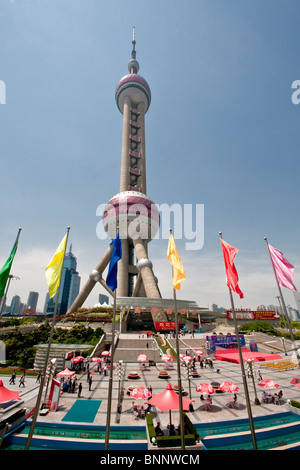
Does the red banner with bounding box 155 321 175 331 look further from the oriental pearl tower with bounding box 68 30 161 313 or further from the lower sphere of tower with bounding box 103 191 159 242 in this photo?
the lower sphere of tower with bounding box 103 191 159 242

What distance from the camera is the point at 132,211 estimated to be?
5178cm

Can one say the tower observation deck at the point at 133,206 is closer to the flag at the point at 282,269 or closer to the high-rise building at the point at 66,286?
the flag at the point at 282,269

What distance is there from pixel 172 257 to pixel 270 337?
138ft

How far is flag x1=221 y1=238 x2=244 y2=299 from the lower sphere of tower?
40960mm

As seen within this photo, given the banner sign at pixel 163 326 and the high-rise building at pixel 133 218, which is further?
the high-rise building at pixel 133 218

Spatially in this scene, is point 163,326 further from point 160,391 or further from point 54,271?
point 54,271

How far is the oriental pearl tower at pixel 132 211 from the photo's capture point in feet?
157

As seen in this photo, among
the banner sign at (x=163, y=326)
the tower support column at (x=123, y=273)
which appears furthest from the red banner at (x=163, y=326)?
the tower support column at (x=123, y=273)

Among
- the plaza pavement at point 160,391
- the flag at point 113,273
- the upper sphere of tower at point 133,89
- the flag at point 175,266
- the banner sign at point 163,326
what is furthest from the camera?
the upper sphere of tower at point 133,89

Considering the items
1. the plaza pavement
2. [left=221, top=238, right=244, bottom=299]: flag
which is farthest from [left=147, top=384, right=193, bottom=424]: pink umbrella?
[left=221, top=238, right=244, bottom=299]: flag

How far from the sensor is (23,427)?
12.2 m

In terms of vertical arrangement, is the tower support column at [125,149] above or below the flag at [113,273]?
above
